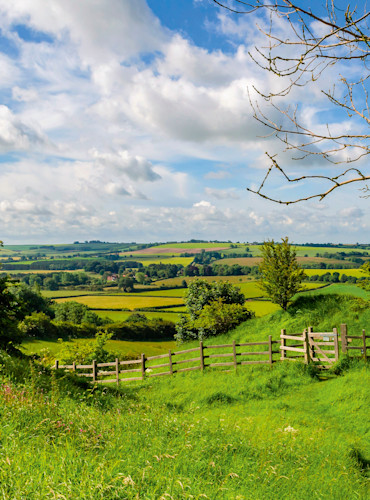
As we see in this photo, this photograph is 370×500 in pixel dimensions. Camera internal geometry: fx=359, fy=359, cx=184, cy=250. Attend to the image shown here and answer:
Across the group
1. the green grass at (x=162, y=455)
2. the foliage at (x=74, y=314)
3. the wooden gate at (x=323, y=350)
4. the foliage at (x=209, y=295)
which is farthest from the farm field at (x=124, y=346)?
the green grass at (x=162, y=455)

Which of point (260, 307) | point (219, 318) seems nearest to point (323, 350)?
point (219, 318)

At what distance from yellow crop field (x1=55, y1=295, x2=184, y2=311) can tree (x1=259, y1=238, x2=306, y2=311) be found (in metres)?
55.0

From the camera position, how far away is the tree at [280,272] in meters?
26.3

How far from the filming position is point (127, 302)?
288 feet

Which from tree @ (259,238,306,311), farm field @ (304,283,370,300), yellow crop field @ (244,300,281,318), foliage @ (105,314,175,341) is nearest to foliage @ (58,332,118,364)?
tree @ (259,238,306,311)

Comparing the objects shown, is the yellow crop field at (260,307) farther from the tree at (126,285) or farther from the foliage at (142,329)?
the tree at (126,285)

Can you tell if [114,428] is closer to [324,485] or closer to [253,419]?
[324,485]

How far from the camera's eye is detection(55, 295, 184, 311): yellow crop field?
82.1 m

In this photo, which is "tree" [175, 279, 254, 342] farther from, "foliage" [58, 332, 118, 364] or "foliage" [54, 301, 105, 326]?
"foliage" [54, 301, 105, 326]

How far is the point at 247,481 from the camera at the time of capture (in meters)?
4.64

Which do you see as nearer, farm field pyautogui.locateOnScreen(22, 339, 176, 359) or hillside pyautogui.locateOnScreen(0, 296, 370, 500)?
hillside pyautogui.locateOnScreen(0, 296, 370, 500)

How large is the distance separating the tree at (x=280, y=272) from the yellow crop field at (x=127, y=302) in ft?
181

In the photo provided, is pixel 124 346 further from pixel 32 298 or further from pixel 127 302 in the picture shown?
pixel 127 302

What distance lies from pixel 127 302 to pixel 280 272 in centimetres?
6564
